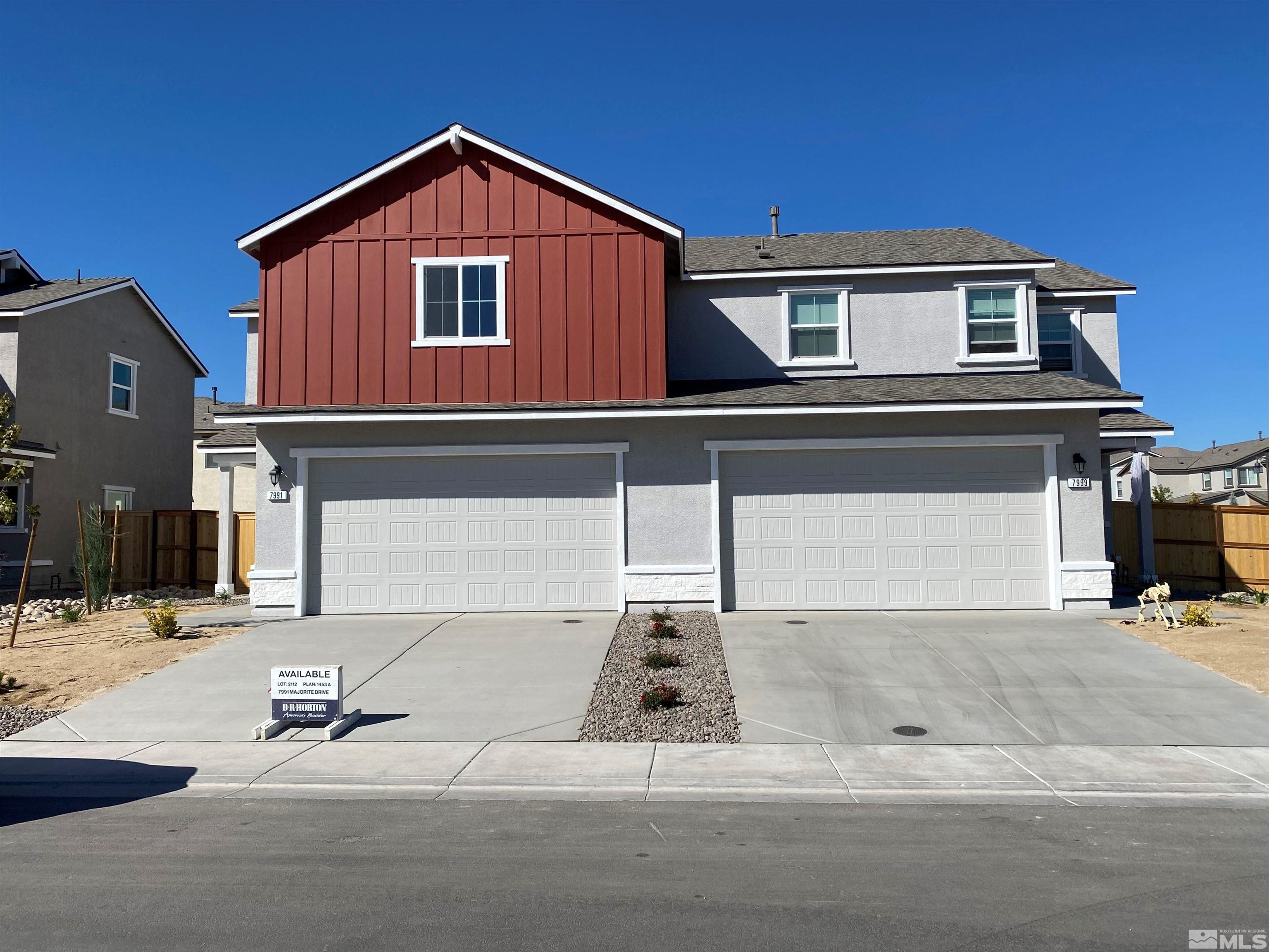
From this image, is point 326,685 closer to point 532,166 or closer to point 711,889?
point 711,889

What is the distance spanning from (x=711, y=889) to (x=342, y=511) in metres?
10.8

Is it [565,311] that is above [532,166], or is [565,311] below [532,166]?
below

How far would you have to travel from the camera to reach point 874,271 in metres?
16.0

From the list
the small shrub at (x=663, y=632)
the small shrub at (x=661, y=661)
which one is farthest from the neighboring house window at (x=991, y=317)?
the small shrub at (x=661, y=661)

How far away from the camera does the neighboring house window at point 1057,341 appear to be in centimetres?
1773

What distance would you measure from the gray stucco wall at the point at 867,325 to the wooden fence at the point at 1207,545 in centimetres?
567

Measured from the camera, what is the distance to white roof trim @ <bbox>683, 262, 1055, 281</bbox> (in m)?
16.0

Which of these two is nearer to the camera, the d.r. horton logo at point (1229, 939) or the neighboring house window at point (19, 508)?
the d.r. horton logo at point (1229, 939)

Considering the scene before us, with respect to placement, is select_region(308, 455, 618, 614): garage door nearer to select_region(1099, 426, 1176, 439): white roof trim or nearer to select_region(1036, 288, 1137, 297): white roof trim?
select_region(1099, 426, 1176, 439): white roof trim

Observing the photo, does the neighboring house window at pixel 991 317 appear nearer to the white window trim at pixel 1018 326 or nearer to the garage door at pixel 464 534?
the white window trim at pixel 1018 326

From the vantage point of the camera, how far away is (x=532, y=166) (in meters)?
14.6

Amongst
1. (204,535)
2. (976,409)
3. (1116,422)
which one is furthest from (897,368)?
(204,535)

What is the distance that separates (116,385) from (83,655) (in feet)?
45.0

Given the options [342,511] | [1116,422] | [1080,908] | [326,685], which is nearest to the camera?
[1080,908]
